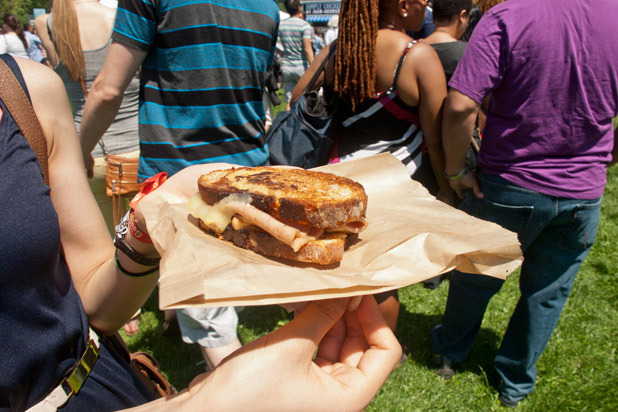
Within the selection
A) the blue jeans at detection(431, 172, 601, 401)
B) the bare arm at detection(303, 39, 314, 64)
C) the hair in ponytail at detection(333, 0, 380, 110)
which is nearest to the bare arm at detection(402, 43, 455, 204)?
the hair in ponytail at detection(333, 0, 380, 110)

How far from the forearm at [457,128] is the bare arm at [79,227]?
2078 millimetres

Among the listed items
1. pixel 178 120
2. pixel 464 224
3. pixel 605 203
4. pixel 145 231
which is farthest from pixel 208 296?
pixel 605 203

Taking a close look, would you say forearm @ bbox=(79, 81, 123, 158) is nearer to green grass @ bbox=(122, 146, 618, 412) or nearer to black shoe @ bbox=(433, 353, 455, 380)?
green grass @ bbox=(122, 146, 618, 412)

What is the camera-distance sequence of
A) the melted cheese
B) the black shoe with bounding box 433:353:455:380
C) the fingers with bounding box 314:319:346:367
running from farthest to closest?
the black shoe with bounding box 433:353:455:380
the melted cheese
the fingers with bounding box 314:319:346:367

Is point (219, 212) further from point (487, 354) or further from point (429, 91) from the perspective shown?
point (487, 354)

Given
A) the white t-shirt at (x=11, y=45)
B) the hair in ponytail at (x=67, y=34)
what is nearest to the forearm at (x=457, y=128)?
the hair in ponytail at (x=67, y=34)

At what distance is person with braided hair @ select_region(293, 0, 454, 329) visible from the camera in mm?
2795

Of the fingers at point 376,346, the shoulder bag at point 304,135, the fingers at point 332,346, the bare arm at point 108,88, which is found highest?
the bare arm at point 108,88

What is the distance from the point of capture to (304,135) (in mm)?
2959

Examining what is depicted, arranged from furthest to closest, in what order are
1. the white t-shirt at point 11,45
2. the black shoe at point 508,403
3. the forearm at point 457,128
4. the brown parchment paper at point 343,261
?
the white t-shirt at point 11,45
the black shoe at point 508,403
the forearm at point 457,128
the brown parchment paper at point 343,261

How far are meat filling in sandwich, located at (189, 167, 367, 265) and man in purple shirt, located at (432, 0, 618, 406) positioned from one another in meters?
1.44

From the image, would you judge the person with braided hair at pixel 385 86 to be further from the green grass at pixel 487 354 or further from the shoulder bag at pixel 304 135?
the green grass at pixel 487 354

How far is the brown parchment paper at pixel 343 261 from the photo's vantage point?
1.17m

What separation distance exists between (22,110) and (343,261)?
1207 mm
